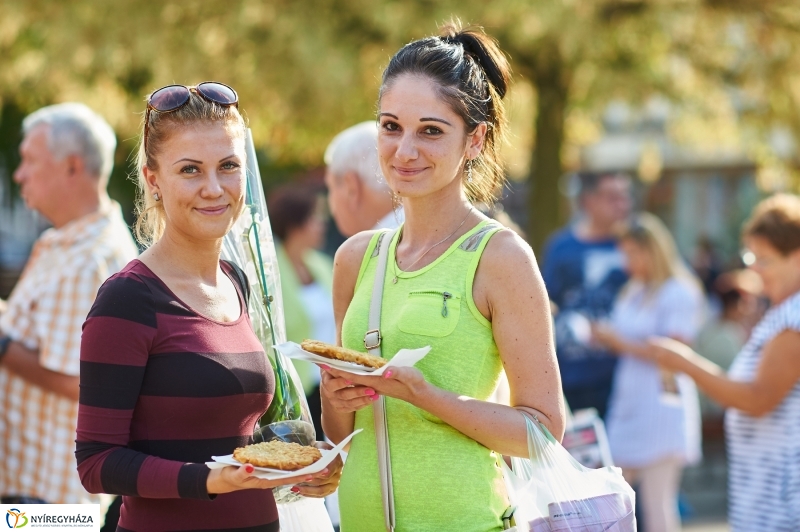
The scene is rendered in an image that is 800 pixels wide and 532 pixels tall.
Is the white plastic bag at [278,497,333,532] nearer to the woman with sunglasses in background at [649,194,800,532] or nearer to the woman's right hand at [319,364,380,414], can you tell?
the woman's right hand at [319,364,380,414]

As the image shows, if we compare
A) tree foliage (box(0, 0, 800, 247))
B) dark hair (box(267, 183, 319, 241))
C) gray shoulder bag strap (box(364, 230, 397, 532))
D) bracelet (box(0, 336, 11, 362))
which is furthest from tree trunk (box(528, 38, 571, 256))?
gray shoulder bag strap (box(364, 230, 397, 532))

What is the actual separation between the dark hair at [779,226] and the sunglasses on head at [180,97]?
2867 mm

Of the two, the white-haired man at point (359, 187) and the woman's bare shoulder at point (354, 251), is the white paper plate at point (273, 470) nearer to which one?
the woman's bare shoulder at point (354, 251)

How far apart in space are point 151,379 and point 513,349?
33.6 inches

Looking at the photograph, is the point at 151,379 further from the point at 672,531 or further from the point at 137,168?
the point at 672,531

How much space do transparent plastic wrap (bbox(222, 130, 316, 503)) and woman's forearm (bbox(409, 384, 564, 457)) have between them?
449mm

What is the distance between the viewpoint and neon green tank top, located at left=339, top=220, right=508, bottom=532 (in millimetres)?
2430

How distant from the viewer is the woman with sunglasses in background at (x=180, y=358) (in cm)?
230

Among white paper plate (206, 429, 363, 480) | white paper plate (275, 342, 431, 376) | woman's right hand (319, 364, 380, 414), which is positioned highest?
white paper plate (275, 342, 431, 376)

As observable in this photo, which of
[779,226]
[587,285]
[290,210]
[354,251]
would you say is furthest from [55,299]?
[587,285]

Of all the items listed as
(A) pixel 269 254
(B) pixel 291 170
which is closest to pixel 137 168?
(A) pixel 269 254

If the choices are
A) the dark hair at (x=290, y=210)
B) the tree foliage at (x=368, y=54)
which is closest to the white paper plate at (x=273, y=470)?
the dark hair at (x=290, y=210)

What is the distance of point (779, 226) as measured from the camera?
454 cm

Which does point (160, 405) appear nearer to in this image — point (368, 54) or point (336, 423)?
point (336, 423)
